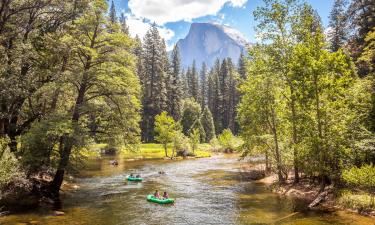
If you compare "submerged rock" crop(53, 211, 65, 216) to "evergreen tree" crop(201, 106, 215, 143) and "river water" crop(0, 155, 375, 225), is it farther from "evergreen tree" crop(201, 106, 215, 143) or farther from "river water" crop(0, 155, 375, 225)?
"evergreen tree" crop(201, 106, 215, 143)

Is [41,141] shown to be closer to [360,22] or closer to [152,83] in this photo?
[360,22]

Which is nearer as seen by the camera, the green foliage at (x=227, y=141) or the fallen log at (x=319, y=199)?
the fallen log at (x=319, y=199)

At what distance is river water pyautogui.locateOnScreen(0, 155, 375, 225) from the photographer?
19328mm

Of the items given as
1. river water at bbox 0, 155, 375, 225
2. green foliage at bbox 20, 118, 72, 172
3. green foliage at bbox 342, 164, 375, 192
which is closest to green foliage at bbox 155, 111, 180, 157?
river water at bbox 0, 155, 375, 225

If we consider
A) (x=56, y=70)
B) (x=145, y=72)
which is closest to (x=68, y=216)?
(x=56, y=70)

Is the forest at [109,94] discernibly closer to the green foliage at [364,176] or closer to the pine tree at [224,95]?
the green foliage at [364,176]

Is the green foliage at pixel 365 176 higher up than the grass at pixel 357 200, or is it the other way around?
the green foliage at pixel 365 176

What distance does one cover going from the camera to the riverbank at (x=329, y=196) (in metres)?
19.8

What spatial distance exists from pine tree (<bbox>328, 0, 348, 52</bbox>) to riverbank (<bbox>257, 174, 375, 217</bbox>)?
3464cm

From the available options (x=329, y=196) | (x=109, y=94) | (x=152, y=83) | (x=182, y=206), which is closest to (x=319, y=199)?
(x=329, y=196)

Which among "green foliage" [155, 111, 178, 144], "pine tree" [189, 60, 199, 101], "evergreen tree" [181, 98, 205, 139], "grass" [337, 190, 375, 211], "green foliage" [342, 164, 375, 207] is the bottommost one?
"grass" [337, 190, 375, 211]

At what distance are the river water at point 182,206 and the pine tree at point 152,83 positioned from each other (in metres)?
45.4

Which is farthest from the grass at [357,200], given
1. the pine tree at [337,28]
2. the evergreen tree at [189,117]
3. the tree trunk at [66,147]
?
the evergreen tree at [189,117]

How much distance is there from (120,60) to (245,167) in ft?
91.9
